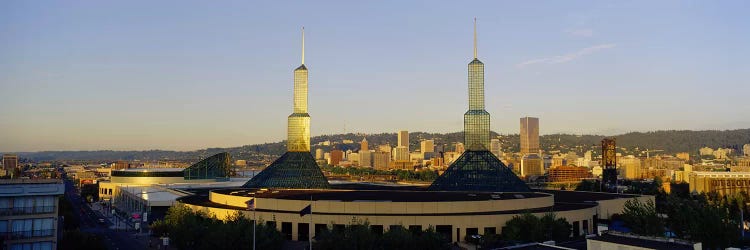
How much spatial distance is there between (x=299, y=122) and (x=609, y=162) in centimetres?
9556

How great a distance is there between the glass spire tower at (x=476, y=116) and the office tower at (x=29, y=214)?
62320 millimetres

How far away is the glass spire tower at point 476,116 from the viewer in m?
97.4

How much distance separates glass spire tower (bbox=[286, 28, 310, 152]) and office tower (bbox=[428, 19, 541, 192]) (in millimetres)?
25050

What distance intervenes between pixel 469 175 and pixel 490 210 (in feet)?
73.5

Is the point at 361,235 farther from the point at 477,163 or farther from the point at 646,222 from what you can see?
the point at 477,163

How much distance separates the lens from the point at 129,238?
75750 millimetres

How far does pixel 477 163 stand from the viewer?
305 feet

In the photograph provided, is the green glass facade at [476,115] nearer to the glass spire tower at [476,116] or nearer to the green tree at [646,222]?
the glass spire tower at [476,116]

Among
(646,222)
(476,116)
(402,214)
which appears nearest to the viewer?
(646,222)

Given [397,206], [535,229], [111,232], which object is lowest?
[111,232]

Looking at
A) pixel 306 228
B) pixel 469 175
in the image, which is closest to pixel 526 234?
pixel 306 228

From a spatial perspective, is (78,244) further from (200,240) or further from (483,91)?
(483,91)

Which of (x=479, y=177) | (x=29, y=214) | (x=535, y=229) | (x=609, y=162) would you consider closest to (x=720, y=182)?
(x=609, y=162)

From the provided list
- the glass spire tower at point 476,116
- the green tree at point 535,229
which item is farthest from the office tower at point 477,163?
the green tree at point 535,229
